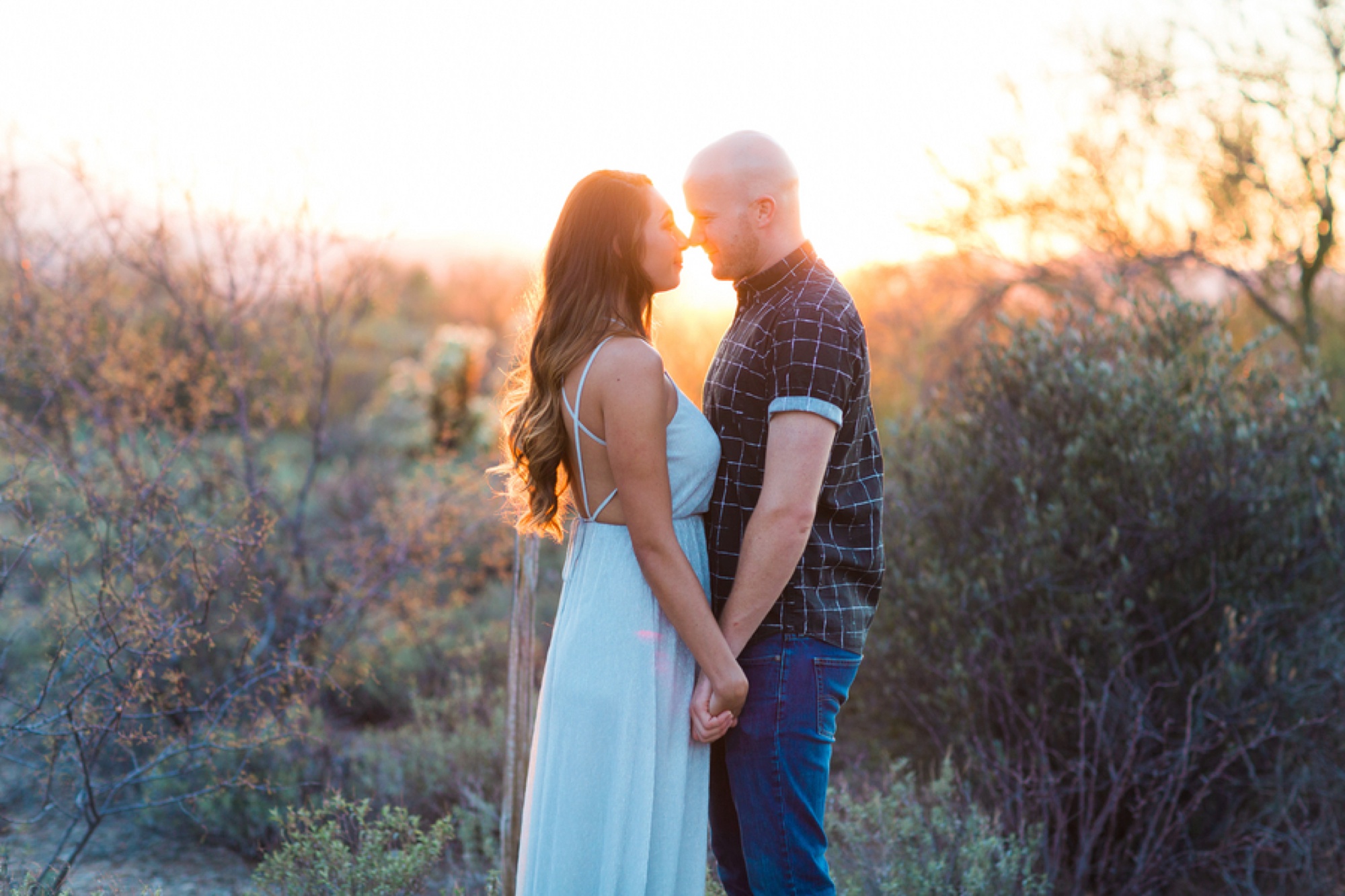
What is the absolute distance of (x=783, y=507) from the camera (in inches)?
66.9

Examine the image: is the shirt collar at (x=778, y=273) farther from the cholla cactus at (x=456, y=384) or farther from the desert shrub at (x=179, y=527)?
the cholla cactus at (x=456, y=384)

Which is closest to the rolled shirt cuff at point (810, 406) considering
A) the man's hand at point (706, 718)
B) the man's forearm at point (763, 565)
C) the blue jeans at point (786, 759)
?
the man's forearm at point (763, 565)

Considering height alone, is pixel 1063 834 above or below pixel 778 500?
below

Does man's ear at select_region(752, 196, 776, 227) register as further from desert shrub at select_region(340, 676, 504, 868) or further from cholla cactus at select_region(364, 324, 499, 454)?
cholla cactus at select_region(364, 324, 499, 454)

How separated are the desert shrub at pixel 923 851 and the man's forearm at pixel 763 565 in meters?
1.43

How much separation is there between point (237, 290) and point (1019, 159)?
6.27 meters

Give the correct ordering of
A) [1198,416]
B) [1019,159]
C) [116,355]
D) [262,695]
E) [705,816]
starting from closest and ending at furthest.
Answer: [705,816], [1198,416], [262,695], [116,355], [1019,159]

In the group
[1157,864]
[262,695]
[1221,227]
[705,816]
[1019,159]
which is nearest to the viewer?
[705,816]

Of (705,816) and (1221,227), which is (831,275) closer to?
(705,816)

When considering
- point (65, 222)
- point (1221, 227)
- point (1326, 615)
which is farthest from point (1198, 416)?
point (65, 222)

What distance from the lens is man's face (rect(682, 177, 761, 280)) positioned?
6.21ft

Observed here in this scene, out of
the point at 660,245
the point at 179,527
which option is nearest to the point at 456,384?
the point at 179,527

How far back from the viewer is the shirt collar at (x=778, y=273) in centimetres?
191

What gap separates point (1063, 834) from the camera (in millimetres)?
3291
